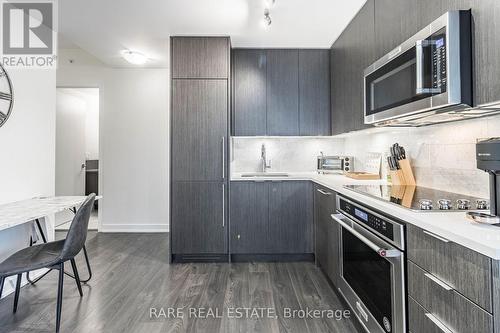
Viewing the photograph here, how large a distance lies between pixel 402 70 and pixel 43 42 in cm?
330

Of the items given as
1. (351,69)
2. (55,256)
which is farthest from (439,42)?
(55,256)

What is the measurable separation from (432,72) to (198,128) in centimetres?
218

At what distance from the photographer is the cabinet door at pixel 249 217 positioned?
2.95 metres

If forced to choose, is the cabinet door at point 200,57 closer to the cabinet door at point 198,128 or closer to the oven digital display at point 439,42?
the cabinet door at point 198,128

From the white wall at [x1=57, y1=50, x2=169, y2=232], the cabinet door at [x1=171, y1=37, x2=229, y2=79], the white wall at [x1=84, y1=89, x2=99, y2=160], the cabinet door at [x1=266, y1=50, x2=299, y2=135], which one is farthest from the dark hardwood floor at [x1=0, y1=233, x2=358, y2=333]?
the white wall at [x1=84, y1=89, x2=99, y2=160]

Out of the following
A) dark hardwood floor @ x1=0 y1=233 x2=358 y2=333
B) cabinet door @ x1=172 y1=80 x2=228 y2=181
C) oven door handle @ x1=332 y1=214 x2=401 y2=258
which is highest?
cabinet door @ x1=172 y1=80 x2=228 y2=181

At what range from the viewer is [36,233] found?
250cm

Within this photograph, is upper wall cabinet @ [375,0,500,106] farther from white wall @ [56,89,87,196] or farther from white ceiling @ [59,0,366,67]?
white wall @ [56,89,87,196]

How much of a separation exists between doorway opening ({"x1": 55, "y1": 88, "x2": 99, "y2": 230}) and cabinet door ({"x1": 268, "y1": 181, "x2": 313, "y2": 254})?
3.08 m

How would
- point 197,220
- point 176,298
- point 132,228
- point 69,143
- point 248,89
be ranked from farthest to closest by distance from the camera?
point 69,143
point 132,228
point 248,89
point 197,220
point 176,298

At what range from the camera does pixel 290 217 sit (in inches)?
116

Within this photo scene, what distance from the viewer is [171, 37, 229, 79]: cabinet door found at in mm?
2936

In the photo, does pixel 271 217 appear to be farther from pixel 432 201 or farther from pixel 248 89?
pixel 432 201

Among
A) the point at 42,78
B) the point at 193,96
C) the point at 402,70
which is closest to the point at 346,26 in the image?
the point at 402,70
